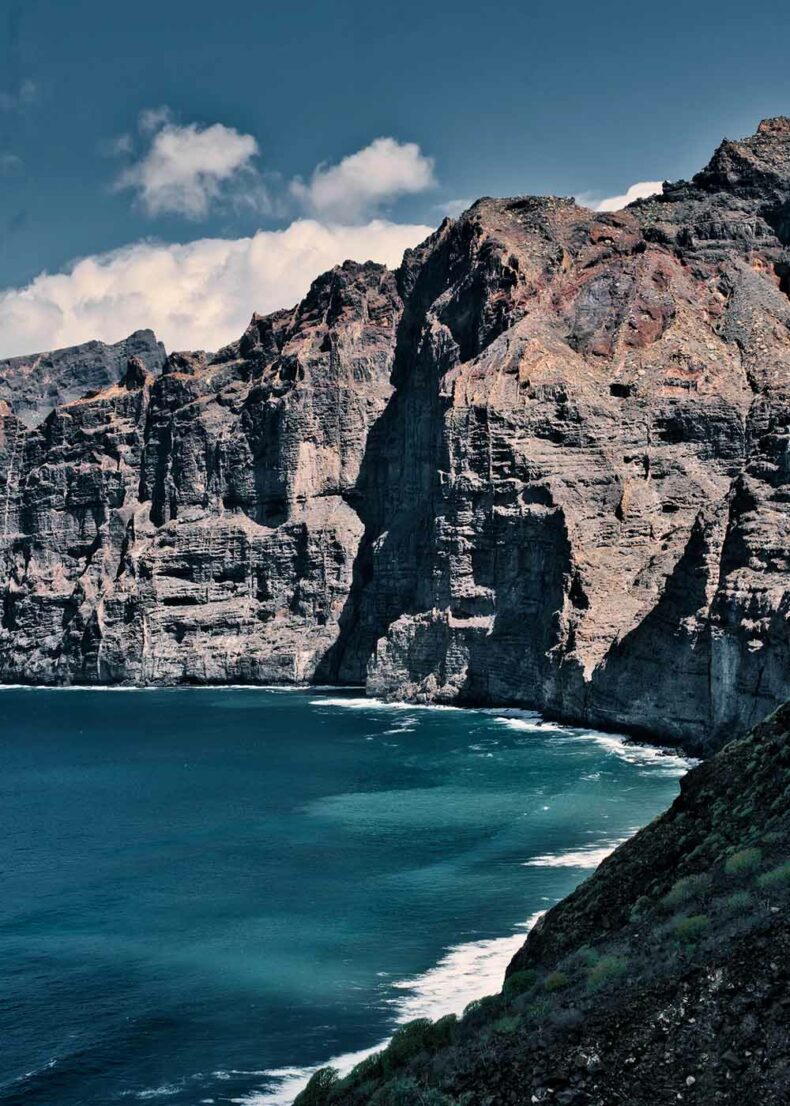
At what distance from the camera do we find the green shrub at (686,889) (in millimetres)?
20891

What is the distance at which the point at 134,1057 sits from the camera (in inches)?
1439

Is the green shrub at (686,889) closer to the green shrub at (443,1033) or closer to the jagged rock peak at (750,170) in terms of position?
the green shrub at (443,1033)

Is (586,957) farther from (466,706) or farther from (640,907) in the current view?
(466,706)

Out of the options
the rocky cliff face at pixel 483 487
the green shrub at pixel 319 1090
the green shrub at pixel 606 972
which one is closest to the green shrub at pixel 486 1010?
the green shrub at pixel 606 972

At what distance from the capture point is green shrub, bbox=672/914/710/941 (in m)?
18.3

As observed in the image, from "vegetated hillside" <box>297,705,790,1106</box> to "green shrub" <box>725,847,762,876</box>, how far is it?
33 millimetres

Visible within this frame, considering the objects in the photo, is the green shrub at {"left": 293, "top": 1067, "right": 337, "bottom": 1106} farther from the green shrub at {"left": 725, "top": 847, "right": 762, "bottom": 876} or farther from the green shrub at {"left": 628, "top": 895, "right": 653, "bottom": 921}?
the green shrub at {"left": 725, "top": 847, "right": 762, "bottom": 876}

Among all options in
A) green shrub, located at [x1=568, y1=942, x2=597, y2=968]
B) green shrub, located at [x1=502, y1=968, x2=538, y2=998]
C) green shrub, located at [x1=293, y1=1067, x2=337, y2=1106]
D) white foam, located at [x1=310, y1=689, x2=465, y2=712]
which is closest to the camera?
green shrub, located at [x1=568, y1=942, x2=597, y2=968]

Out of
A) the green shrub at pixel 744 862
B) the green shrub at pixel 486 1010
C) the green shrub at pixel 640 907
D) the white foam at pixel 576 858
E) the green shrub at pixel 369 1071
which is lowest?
the white foam at pixel 576 858

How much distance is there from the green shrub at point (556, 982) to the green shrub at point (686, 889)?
242 centimetres

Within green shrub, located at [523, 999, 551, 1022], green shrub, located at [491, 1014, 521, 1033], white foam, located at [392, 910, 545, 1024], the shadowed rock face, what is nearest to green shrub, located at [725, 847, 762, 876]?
green shrub, located at [523, 999, 551, 1022]

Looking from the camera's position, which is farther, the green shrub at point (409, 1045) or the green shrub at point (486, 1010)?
the green shrub at point (409, 1045)

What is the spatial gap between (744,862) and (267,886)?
38894 millimetres

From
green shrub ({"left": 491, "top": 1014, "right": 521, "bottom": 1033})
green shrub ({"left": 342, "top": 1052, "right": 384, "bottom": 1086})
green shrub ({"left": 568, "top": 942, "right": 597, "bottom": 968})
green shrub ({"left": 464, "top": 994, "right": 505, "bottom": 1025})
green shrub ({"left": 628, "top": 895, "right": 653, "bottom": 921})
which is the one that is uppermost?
green shrub ({"left": 628, "top": 895, "right": 653, "bottom": 921})
